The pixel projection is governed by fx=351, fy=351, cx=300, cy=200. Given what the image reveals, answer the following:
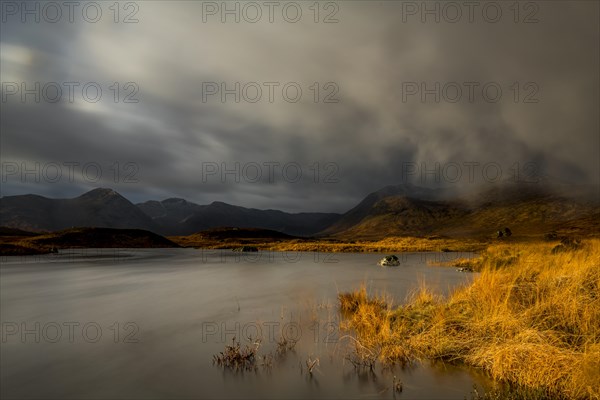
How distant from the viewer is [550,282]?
33.5 feet

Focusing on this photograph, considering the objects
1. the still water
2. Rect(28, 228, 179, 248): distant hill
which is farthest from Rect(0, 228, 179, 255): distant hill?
the still water

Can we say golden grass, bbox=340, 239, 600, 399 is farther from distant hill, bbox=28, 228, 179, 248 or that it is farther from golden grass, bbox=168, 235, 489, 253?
distant hill, bbox=28, 228, 179, 248

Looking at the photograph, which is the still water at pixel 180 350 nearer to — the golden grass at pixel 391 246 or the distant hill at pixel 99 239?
the golden grass at pixel 391 246

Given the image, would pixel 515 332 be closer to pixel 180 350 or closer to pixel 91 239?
pixel 180 350

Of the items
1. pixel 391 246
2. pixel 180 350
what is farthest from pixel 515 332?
pixel 391 246

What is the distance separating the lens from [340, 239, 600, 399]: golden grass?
5.88 metres

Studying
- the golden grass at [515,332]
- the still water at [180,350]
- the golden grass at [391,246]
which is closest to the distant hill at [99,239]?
the golden grass at [391,246]

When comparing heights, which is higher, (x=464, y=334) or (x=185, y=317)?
(x=464, y=334)

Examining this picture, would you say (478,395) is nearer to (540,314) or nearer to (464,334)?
(464,334)

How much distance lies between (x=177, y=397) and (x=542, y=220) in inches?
9085

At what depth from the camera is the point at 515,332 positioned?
24.5 ft

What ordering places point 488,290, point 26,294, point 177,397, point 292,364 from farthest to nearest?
point 26,294
point 488,290
point 292,364
point 177,397

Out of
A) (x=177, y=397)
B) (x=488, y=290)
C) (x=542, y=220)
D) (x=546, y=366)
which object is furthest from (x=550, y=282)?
(x=542, y=220)

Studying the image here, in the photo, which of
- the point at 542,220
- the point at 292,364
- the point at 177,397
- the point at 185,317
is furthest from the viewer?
the point at 542,220
